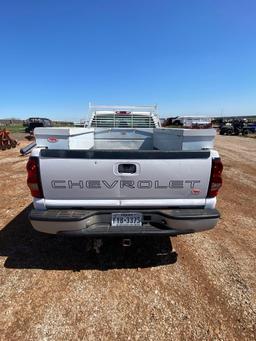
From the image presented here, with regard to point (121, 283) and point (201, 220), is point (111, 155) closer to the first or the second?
point (201, 220)

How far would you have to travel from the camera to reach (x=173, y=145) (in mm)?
4109

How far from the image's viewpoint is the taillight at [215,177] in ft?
11.0

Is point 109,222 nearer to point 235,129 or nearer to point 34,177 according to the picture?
point 34,177

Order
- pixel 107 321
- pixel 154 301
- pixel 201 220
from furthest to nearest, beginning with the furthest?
1. pixel 201 220
2. pixel 154 301
3. pixel 107 321

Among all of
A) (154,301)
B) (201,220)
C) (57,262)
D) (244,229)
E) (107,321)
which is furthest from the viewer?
(244,229)

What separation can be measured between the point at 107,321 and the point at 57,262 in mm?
1355

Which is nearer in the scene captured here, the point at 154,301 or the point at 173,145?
the point at 154,301

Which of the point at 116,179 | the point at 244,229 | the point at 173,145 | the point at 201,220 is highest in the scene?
the point at 173,145

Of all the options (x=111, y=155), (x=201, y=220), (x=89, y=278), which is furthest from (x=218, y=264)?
(x=111, y=155)

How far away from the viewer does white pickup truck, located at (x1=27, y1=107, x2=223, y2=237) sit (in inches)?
127

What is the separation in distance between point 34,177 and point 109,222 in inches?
40.3

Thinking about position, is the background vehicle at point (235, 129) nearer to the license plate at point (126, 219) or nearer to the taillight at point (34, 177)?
the license plate at point (126, 219)

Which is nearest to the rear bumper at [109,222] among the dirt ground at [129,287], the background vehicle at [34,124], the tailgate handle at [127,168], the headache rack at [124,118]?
the tailgate handle at [127,168]

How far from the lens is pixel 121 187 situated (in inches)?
130
